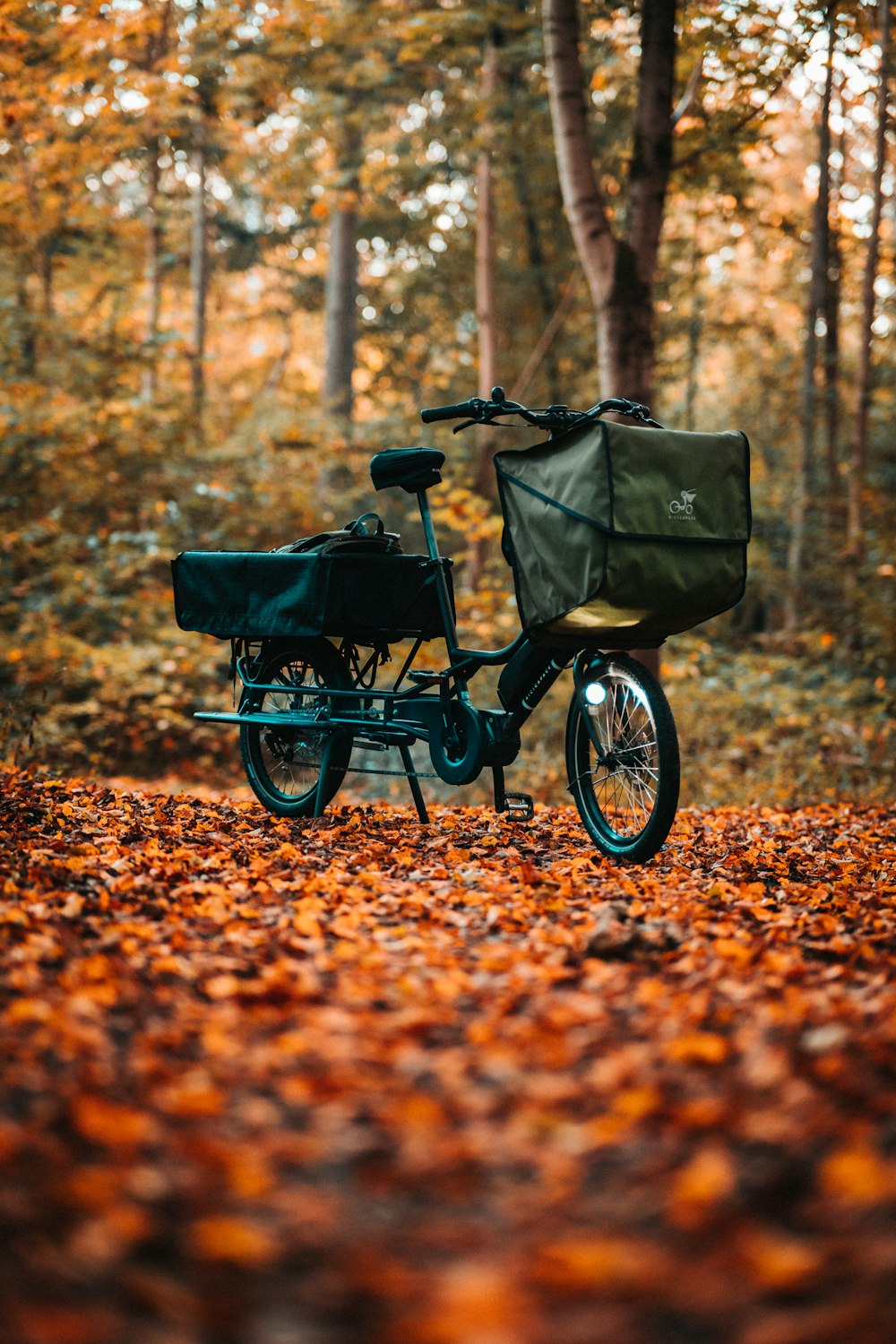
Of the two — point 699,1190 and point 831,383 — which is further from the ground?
point 831,383

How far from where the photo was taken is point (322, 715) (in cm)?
508

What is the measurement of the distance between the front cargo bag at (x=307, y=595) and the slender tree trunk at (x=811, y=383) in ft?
29.4

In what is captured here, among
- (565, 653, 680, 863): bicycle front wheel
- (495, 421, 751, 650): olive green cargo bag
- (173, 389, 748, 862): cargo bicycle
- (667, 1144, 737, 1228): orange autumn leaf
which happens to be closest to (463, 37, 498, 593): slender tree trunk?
(173, 389, 748, 862): cargo bicycle

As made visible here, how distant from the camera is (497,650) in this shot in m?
4.93

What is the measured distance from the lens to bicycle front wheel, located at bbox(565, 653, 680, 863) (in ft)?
13.1

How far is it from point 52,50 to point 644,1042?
991 cm

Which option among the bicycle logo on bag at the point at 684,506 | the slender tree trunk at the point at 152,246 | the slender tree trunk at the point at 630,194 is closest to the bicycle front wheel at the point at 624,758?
the bicycle logo on bag at the point at 684,506

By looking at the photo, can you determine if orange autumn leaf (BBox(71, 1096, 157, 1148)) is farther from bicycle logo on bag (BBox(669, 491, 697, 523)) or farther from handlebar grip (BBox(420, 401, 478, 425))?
handlebar grip (BBox(420, 401, 478, 425))

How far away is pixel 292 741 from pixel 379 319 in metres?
12.3

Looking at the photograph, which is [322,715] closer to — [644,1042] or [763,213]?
[644,1042]

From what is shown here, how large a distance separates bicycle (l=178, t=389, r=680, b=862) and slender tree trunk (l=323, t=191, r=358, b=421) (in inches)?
383

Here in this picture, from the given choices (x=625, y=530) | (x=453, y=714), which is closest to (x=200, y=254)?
(x=453, y=714)

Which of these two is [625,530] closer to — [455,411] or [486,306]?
[455,411]

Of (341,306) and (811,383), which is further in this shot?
(811,383)
